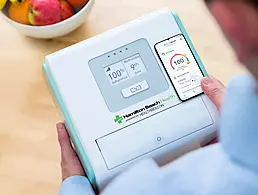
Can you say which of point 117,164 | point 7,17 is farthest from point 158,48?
point 7,17

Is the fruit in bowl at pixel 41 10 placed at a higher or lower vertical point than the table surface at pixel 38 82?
higher

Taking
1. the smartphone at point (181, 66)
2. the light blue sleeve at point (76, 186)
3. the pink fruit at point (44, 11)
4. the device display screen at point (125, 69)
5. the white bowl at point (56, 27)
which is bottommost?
the light blue sleeve at point (76, 186)

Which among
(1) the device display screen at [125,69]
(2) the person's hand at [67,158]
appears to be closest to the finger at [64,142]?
(2) the person's hand at [67,158]

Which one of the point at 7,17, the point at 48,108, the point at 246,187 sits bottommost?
the point at 246,187

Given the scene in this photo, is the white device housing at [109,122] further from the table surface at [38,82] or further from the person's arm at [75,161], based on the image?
the table surface at [38,82]

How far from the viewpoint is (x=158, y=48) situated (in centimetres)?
79

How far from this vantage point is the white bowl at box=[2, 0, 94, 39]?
0.91 metres

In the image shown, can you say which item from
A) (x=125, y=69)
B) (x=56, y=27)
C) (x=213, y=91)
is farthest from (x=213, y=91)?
(x=56, y=27)

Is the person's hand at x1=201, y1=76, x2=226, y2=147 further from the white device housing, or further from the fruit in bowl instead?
the fruit in bowl

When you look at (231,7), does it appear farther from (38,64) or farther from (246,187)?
(38,64)

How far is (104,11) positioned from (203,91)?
289 mm

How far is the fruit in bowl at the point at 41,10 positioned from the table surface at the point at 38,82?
2.2 inches

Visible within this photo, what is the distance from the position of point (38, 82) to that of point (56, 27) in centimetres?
9

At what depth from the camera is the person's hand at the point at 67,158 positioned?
0.79 metres
